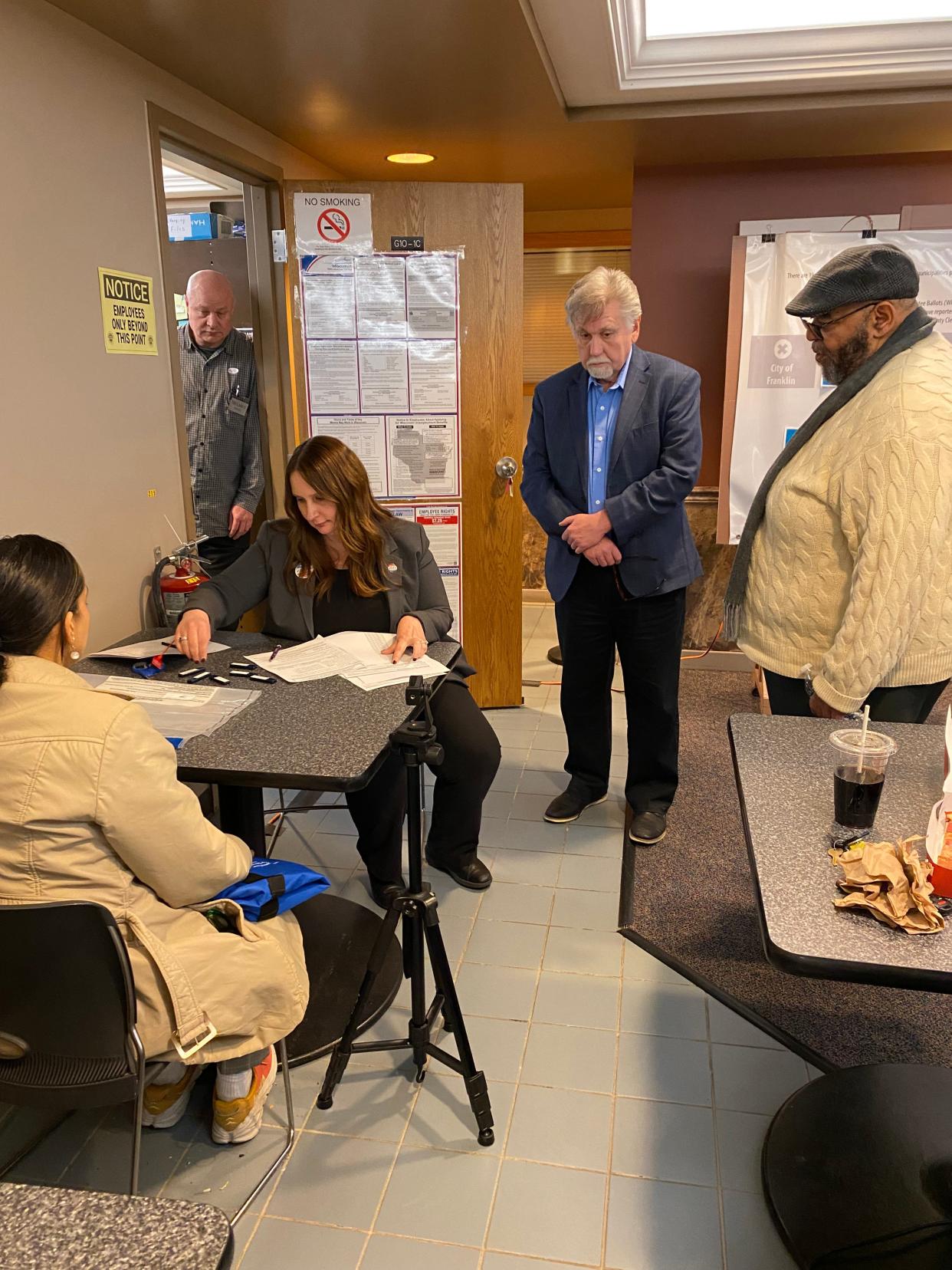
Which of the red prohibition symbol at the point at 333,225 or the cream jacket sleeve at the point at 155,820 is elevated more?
the red prohibition symbol at the point at 333,225

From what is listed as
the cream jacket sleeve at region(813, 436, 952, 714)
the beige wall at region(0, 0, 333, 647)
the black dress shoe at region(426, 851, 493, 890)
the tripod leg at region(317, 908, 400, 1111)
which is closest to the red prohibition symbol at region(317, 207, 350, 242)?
the beige wall at region(0, 0, 333, 647)

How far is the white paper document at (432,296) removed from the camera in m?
3.51

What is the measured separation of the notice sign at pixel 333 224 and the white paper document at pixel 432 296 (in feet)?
0.65

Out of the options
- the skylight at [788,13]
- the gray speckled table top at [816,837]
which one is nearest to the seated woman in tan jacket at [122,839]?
the gray speckled table top at [816,837]

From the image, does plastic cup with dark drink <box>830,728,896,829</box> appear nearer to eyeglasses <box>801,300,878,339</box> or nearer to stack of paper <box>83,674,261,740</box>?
eyeglasses <box>801,300,878,339</box>

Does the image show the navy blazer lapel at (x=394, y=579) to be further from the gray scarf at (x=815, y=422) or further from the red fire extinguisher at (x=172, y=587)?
the gray scarf at (x=815, y=422)

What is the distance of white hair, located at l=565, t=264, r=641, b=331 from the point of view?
246 centimetres

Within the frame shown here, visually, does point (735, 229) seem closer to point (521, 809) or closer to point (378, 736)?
point (521, 809)

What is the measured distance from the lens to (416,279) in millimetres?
3516

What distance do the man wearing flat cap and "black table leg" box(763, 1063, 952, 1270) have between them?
2.38ft

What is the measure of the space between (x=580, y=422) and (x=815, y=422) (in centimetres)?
90

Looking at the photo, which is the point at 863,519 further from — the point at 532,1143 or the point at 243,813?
the point at 243,813

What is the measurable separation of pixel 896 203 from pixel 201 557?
10.9 ft

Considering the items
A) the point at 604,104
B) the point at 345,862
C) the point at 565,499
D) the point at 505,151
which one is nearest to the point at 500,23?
the point at 604,104
